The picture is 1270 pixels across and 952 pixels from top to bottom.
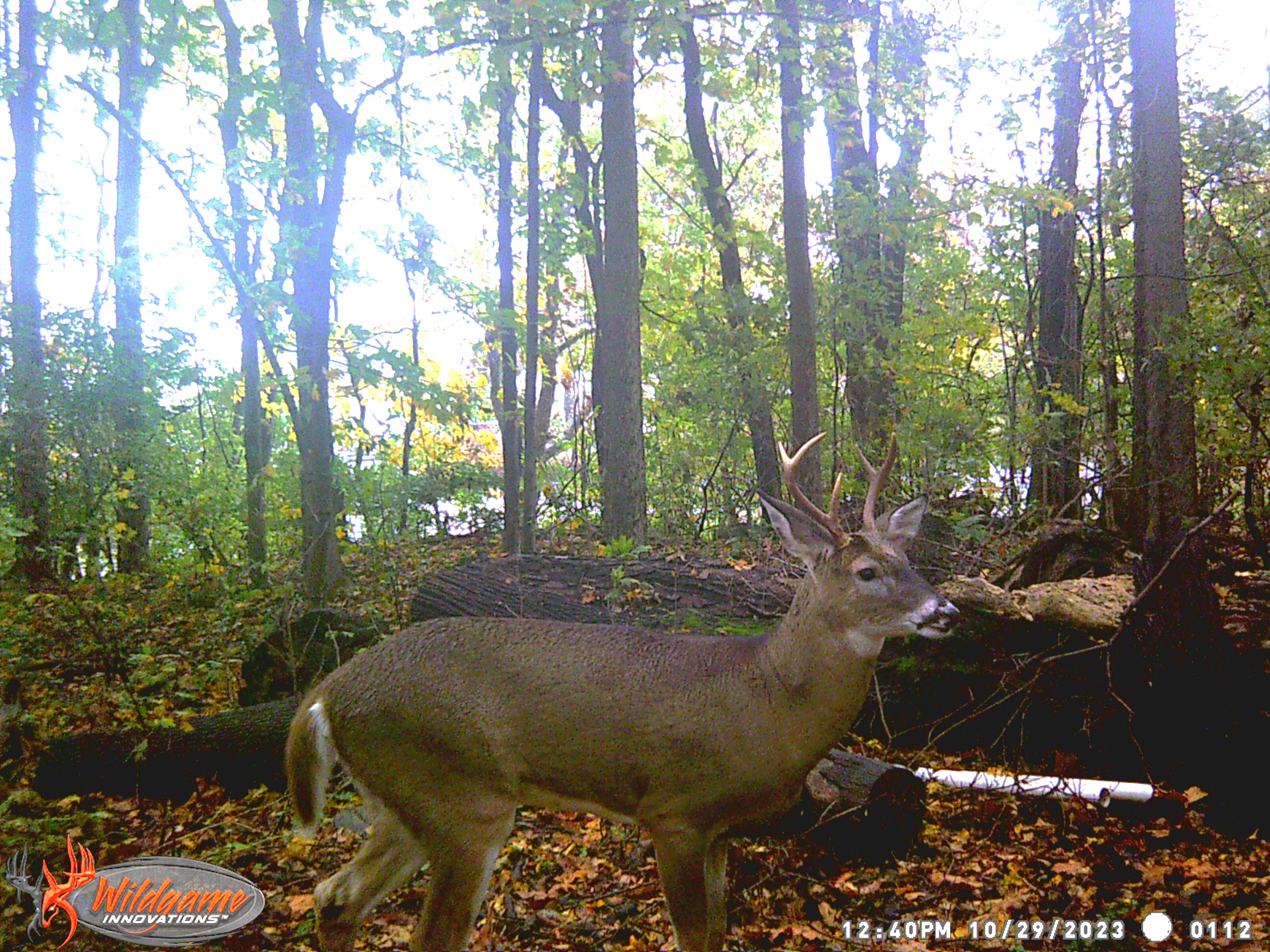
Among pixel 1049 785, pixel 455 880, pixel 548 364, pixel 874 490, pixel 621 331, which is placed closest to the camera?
pixel 455 880

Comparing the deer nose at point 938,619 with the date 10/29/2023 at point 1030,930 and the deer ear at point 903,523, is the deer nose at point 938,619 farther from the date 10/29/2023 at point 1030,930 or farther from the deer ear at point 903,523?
the date 10/29/2023 at point 1030,930

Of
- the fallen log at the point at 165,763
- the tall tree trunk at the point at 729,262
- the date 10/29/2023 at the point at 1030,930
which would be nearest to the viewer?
the date 10/29/2023 at the point at 1030,930

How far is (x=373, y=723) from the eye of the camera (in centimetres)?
331

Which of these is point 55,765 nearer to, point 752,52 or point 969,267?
point 752,52

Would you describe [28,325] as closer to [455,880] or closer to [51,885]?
[51,885]

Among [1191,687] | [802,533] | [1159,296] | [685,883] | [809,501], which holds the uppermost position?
[1159,296]

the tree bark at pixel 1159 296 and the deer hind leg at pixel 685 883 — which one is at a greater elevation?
the tree bark at pixel 1159 296

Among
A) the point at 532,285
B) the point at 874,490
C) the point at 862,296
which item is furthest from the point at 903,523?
the point at 862,296

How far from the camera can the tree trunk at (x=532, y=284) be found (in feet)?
31.8

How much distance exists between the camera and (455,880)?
319 cm

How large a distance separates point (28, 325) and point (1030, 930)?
11651 mm
